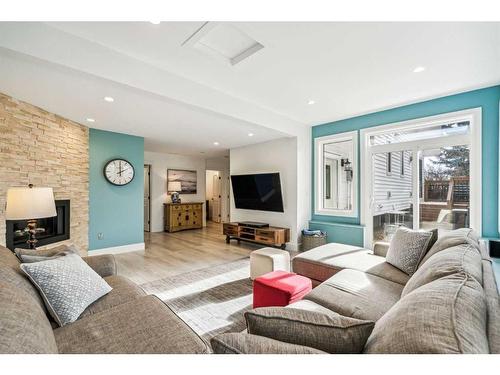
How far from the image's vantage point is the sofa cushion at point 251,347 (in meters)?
0.70

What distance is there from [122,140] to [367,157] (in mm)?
4768

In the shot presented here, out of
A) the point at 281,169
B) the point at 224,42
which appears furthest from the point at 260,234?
the point at 224,42

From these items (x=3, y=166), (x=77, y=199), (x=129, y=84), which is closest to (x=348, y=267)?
(x=129, y=84)

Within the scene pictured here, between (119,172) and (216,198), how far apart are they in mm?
4969

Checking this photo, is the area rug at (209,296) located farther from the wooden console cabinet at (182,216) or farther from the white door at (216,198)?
the white door at (216,198)

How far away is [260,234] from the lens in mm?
4895

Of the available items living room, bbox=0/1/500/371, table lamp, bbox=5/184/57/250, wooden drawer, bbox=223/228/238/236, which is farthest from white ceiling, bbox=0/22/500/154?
wooden drawer, bbox=223/228/238/236

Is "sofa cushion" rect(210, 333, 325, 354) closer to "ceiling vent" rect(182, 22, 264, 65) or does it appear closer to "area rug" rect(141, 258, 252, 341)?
"area rug" rect(141, 258, 252, 341)

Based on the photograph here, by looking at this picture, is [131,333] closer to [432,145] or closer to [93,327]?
[93,327]

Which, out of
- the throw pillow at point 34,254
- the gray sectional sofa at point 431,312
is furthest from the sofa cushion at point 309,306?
the throw pillow at point 34,254

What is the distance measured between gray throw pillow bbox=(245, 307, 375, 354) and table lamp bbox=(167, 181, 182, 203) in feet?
21.7

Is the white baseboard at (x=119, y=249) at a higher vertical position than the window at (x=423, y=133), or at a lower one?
lower

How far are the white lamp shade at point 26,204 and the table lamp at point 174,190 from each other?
5126mm

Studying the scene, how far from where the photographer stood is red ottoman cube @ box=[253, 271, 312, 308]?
1.97m
